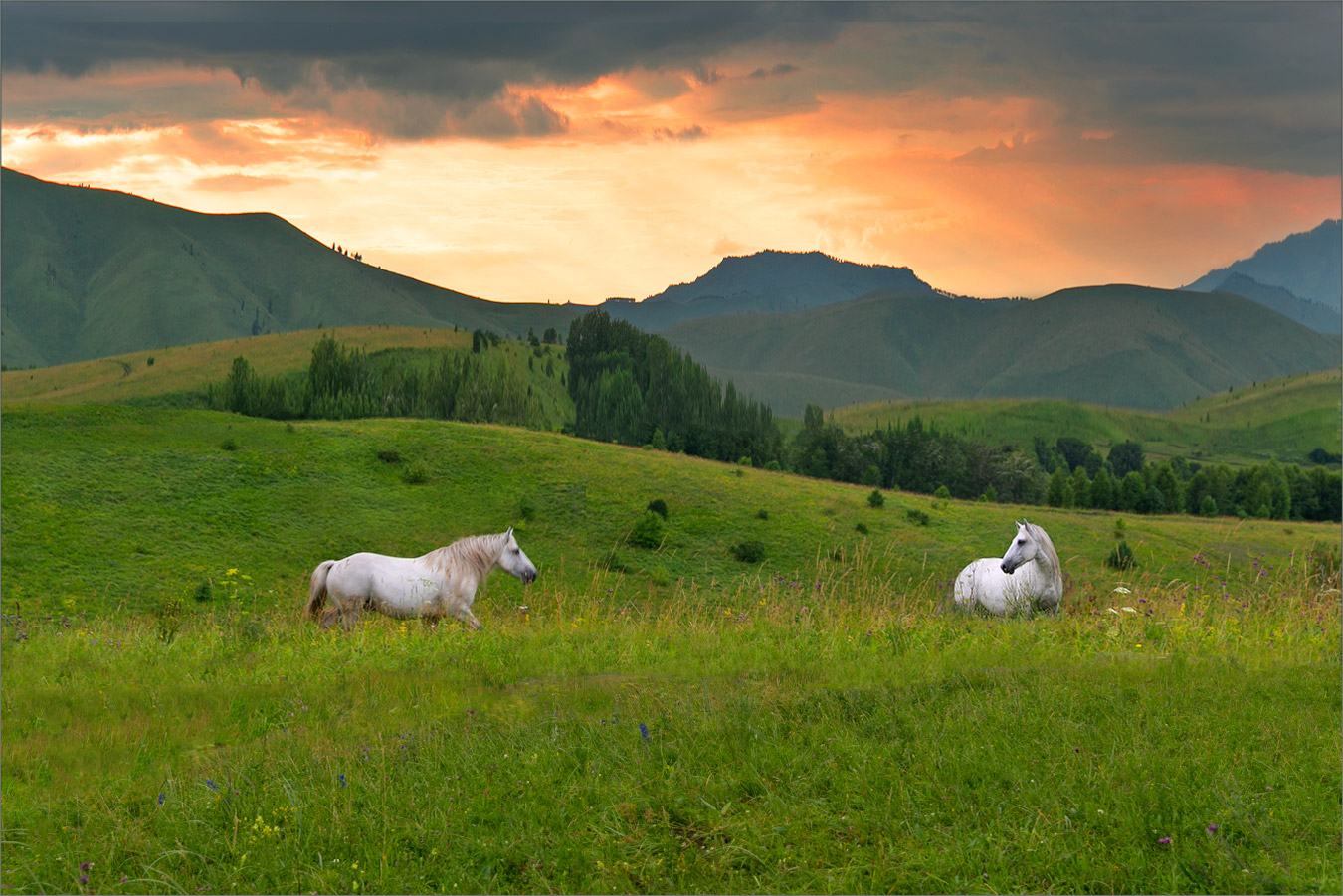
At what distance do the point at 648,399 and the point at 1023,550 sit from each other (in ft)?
408

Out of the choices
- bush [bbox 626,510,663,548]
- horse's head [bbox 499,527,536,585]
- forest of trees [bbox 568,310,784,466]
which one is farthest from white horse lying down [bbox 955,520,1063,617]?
forest of trees [bbox 568,310,784,466]

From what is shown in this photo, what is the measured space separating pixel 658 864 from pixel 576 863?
22.6 inches

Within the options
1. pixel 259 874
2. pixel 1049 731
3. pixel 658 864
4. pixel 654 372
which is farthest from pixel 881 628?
pixel 654 372

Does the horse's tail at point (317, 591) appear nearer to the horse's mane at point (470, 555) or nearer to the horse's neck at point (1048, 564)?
the horse's mane at point (470, 555)

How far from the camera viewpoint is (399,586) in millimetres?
17078

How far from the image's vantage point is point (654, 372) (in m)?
146

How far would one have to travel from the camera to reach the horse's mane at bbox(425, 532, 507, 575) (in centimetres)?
1738

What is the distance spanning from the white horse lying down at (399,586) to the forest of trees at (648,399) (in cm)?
8897

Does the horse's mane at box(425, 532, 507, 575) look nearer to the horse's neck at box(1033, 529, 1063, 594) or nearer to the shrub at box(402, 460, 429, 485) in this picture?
the horse's neck at box(1033, 529, 1063, 594)

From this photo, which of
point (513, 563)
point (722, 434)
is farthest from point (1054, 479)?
point (513, 563)

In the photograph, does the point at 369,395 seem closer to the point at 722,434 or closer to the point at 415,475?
the point at 722,434

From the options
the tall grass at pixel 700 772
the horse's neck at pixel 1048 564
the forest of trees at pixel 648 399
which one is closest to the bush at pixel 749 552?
the horse's neck at pixel 1048 564

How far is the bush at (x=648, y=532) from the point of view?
48.0m

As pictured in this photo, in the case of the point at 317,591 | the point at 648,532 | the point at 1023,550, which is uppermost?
the point at 1023,550
